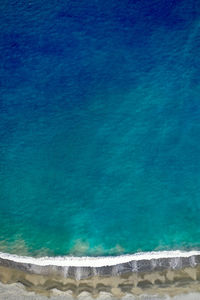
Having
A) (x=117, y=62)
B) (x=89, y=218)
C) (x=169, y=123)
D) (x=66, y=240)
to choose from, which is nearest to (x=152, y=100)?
(x=169, y=123)

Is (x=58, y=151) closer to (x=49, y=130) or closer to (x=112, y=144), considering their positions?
(x=49, y=130)

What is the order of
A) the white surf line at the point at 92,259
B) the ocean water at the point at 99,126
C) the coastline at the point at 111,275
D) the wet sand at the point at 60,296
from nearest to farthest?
the wet sand at the point at 60,296
the coastline at the point at 111,275
the white surf line at the point at 92,259
the ocean water at the point at 99,126

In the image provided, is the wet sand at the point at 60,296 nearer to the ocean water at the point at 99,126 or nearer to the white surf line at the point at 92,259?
the white surf line at the point at 92,259

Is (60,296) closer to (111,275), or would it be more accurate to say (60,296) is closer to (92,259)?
(92,259)

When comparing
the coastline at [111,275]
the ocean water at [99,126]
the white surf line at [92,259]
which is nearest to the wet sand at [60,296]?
the coastline at [111,275]


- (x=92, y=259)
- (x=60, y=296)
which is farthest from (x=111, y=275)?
(x=60, y=296)

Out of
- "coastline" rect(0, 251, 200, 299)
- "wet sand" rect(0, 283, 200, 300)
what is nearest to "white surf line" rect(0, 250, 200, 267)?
"coastline" rect(0, 251, 200, 299)

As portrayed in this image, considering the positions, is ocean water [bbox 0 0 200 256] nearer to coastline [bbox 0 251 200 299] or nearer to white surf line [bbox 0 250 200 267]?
white surf line [bbox 0 250 200 267]
